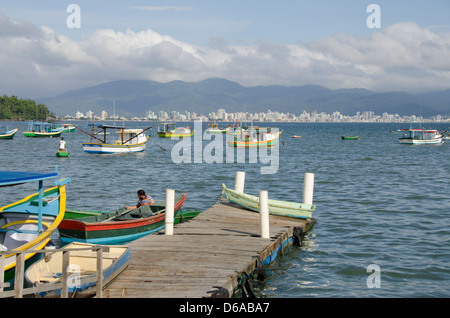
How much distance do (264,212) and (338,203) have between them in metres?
11.7

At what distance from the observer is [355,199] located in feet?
91.0

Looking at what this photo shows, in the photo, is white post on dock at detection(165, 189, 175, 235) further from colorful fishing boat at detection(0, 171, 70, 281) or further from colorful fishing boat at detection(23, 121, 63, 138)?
colorful fishing boat at detection(23, 121, 63, 138)

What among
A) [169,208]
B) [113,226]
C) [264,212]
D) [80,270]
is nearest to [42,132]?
[113,226]

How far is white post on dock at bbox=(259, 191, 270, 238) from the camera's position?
15883mm

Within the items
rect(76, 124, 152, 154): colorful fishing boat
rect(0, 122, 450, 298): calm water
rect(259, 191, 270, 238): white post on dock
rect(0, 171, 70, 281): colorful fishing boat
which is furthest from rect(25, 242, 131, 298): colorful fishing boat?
rect(76, 124, 152, 154): colorful fishing boat

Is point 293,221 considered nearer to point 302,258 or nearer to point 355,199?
point 302,258

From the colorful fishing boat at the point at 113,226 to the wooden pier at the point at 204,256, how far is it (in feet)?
3.40

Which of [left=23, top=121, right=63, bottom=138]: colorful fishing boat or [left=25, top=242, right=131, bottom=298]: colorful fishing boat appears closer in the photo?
[left=25, top=242, right=131, bottom=298]: colorful fishing boat

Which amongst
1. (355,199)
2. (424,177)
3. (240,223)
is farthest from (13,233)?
(424,177)

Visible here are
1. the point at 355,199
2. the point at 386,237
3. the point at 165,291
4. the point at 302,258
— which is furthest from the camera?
the point at 355,199

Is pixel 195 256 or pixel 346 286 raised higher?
pixel 195 256

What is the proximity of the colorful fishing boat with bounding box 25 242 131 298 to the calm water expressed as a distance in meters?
4.16

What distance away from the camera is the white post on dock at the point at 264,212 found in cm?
1588
